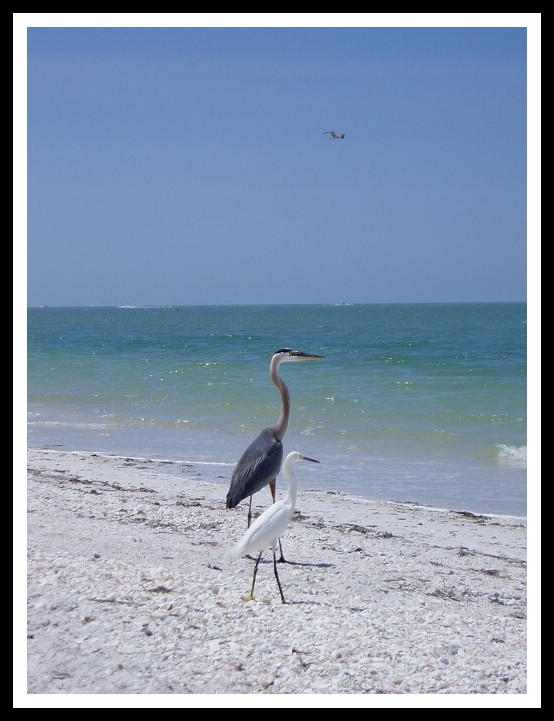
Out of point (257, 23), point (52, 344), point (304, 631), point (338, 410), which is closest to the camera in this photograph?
point (257, 23)

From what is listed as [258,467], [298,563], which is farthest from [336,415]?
[298,563]

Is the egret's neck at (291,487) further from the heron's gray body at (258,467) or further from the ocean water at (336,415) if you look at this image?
the ocean water at (336,415)

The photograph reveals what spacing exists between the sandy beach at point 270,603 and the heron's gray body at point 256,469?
465mm

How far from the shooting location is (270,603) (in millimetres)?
4621

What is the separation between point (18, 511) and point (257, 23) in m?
2.50

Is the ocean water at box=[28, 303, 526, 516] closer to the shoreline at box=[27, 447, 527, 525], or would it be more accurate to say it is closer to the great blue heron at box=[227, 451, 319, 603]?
the shoreline at box=[27, 447, 527, 525]

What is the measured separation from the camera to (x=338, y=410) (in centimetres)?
1389

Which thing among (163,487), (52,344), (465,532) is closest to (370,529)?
(465,532)

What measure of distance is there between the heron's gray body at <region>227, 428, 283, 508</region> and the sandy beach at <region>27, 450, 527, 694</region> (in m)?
0.47

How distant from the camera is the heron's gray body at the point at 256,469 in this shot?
5.79 m

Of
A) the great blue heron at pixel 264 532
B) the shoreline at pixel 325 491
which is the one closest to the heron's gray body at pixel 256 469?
the great blue heron at pixel 264 532

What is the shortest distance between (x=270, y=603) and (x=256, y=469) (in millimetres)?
1370

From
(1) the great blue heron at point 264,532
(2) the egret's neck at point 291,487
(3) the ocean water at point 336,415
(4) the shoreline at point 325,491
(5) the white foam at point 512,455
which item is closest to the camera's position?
(1) the great blue heron at point 264,532

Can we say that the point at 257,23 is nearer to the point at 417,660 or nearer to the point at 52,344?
the point at 417,660
